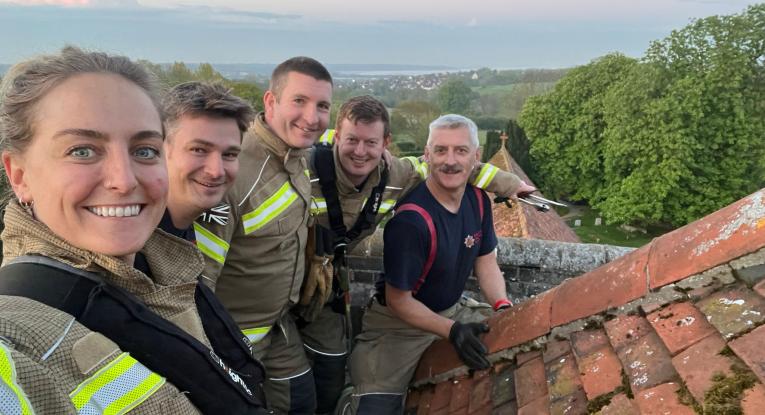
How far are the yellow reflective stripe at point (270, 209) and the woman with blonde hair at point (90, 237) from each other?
1357 mm

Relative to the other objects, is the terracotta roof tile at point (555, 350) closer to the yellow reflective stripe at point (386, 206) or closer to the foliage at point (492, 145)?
the yellow reflective stripe at point (386, 206)

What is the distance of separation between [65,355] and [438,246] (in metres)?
2.31

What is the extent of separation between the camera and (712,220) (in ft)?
7.06

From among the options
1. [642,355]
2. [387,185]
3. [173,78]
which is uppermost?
[173,78]

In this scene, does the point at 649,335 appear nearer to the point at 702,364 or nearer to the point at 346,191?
the point at 702,364

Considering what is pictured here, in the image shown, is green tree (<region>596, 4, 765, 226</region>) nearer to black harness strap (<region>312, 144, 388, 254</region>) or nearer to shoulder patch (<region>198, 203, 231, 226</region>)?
black harness strap (<region>312, 144, 388, 254</region>)

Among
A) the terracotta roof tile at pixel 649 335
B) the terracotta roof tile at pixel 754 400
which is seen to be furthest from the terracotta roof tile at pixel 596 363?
the terracotta roof tile at pixel 754 400

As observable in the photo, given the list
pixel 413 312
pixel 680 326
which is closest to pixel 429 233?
pixel 413 312

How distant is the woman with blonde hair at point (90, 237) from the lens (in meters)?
1.27

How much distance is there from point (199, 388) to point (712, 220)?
6.77ft

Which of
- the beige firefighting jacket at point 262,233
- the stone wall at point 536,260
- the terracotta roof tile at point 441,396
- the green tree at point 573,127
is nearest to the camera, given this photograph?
the terracotta roof tile at point 441,396

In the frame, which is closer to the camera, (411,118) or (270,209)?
(270,209)

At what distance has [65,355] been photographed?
48.2 inches

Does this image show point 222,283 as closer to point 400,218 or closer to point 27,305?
point 400,218
